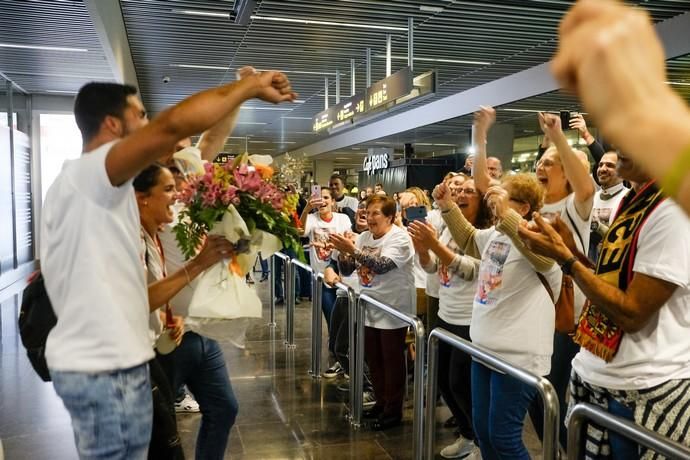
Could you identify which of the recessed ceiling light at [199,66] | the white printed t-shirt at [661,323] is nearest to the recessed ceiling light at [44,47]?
the recessed ceiling light at [199,66]

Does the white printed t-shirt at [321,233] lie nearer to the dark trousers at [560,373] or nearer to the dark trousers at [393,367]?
the dark trousers at [393,367]

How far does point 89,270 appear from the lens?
5.15ft

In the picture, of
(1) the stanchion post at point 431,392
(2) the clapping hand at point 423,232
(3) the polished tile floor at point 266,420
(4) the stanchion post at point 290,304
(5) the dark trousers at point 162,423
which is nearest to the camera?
(5) the dark trousers at point 162,423

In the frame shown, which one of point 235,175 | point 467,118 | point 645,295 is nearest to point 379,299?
point 235,175

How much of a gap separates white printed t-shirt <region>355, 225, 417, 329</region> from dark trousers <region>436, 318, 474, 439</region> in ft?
1.42

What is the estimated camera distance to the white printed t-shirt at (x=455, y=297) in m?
3.64

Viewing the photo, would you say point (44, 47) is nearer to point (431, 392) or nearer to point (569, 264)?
point (431, 392)

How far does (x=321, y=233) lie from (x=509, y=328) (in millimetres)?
3854

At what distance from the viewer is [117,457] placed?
1.64 metres

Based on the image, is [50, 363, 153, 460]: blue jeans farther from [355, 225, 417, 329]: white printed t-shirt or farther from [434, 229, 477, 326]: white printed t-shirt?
[355, 225, 417, 329]: white printed t-shirt

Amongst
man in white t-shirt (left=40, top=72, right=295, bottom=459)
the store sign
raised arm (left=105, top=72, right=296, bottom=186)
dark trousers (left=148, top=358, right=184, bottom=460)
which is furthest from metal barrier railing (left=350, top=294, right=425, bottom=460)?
the store sign

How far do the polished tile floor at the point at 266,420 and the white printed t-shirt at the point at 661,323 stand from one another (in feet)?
4.68

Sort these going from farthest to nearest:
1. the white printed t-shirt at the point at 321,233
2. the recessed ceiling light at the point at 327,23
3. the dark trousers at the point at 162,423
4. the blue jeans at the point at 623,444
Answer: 1. the recessed ceiling light at the point at 327,23
2. the white printed t-shirt at the point at 321,233
3. the dark trousers at the point at 162,423
4. the blue jeans at the point at 623,444

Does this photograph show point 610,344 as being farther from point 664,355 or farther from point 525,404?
point 525,404
